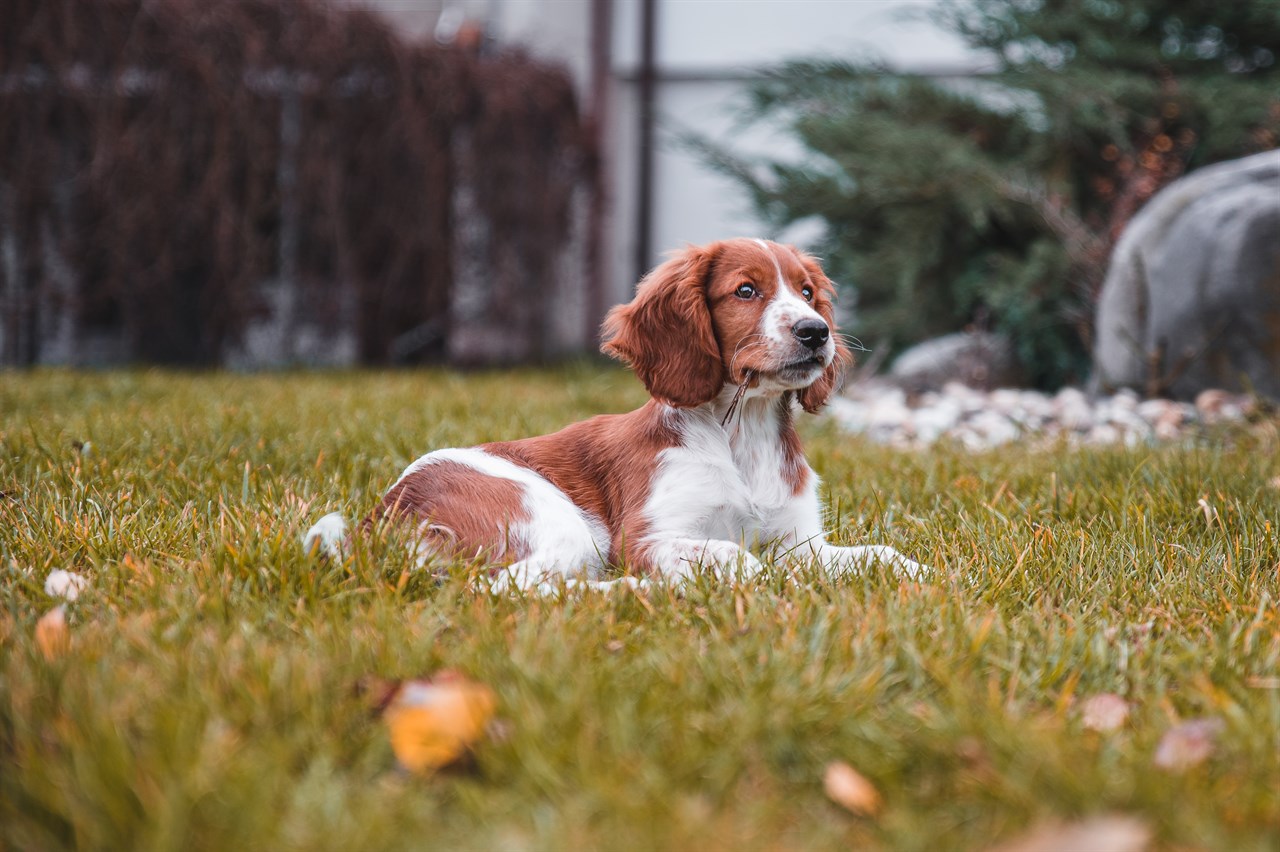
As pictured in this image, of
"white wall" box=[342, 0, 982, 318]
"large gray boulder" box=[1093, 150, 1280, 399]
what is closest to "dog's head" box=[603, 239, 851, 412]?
"large gray boulder" box=[1093, 150, 1280, 399]

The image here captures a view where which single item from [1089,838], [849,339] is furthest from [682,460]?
[849,339]

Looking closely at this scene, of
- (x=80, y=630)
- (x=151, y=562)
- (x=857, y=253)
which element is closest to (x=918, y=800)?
(x=80, y=630)

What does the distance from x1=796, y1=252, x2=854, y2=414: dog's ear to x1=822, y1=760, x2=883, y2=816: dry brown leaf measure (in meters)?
1.69

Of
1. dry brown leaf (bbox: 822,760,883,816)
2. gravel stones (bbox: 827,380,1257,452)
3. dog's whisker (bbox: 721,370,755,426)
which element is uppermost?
dog's whisker (bbox: 721,370,755,426)

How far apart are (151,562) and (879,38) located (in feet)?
30.4

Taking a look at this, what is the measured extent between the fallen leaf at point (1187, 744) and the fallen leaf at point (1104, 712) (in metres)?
0.09

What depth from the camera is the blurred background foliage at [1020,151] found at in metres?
6.82

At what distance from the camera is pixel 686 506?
2807 millimetres

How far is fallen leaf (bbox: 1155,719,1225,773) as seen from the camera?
61.8 inches

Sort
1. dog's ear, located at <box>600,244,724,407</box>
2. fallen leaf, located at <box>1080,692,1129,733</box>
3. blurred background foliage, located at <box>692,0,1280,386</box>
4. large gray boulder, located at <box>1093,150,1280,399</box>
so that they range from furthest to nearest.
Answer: blurred background foliage, located at <box>692,0,1280,386</box> → large gray boulder, located at <box>1093,150,1280,399</box> → dog's ear, located at <box>600,244,724,407</box> → fallen leaf, located at <box>1080,692,1129,733</box>

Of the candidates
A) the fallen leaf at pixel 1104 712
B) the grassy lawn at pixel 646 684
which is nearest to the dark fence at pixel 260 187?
the grassy lawn at pixel 646 684

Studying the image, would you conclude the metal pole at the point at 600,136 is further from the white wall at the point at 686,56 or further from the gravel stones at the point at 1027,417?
the gravel stones at the point at 1027,417

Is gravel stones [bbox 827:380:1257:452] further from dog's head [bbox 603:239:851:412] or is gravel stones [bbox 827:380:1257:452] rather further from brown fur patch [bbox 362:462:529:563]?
brown fur patch [bbox 362:462:529:563]

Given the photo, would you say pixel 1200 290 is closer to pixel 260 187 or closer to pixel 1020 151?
pixel 1020 151
